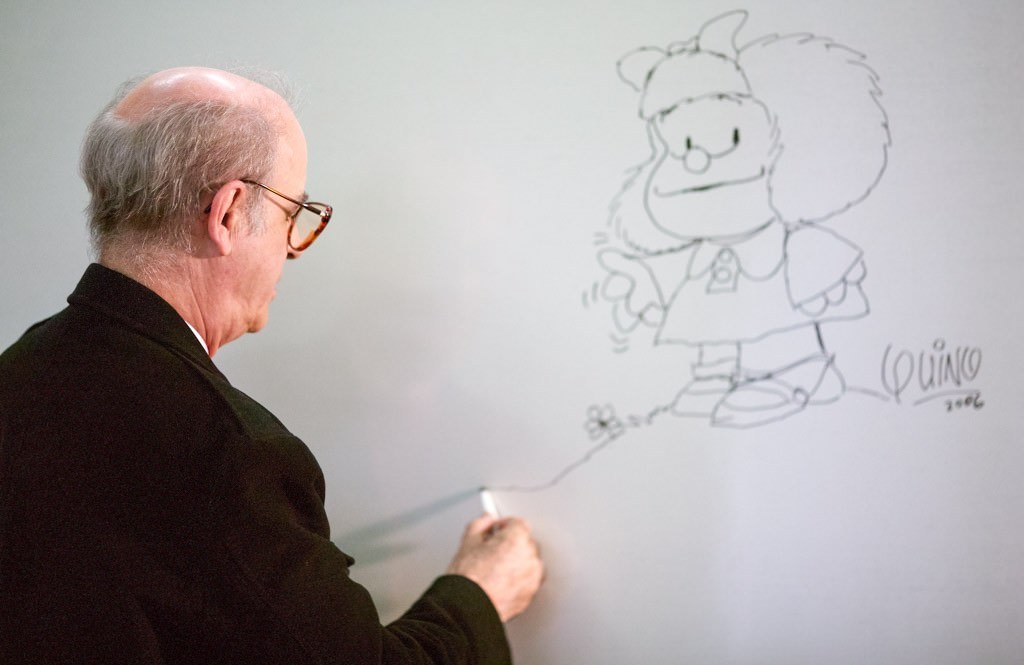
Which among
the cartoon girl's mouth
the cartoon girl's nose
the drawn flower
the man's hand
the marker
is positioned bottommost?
the man's hand

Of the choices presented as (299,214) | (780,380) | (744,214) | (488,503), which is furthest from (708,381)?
(299,214)

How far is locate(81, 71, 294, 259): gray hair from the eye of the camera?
0.85m

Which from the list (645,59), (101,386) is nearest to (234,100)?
(101,386)

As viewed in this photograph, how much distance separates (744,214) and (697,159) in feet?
0.37

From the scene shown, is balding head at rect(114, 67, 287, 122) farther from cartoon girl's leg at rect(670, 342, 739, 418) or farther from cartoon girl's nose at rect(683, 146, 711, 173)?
cartoon girl's leg at rect(670, 342, 739, 418)

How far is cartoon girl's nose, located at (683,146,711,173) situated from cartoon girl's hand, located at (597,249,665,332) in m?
0.17

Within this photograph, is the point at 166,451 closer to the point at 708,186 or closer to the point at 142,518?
the point at 142,518

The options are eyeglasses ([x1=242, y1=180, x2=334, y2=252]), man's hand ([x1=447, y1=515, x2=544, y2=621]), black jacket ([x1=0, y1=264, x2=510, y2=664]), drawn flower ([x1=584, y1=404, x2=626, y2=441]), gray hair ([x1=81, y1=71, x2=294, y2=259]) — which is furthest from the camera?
drawn flower ([x1=584, y1=404, x2=626, y2=441])

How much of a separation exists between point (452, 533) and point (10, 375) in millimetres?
784

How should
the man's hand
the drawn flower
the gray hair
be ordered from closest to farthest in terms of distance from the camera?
the gray hair → the man's hand → the drawn flower

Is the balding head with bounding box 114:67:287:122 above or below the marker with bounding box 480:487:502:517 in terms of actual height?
above

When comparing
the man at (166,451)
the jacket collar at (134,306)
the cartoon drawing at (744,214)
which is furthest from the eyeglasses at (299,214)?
the cartoon drawing at (744,214)
